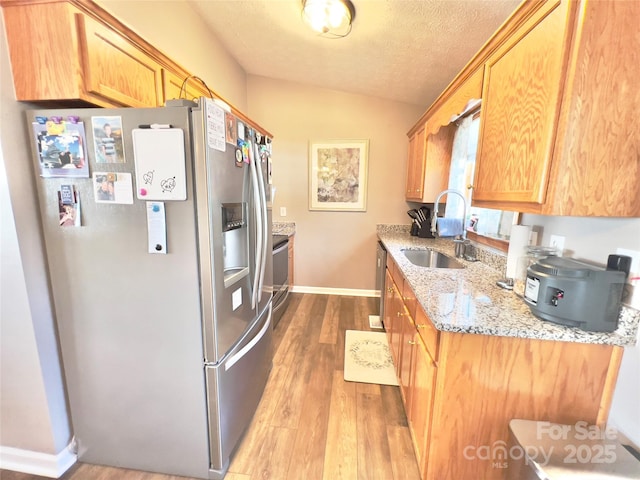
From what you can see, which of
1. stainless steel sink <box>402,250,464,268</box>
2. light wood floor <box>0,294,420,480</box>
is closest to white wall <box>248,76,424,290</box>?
stainless steel sink <box>402,250,464,268</box>

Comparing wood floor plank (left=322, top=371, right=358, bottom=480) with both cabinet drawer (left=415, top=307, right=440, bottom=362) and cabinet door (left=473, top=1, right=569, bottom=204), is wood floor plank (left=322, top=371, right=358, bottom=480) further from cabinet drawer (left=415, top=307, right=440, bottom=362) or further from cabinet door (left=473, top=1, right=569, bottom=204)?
cabinet door (left=473, top=1, right=569, bottom=204)

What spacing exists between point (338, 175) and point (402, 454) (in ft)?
9.79

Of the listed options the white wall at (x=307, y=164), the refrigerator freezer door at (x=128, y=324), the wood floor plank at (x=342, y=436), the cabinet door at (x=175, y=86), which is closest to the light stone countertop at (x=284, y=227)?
the white wall at (x=307, y=164)

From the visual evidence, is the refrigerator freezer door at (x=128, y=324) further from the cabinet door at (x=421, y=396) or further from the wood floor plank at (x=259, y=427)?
the cabinet door at (x=421, y=396)

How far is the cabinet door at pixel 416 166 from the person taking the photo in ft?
9.17

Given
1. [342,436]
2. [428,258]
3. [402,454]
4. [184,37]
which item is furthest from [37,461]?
[184,37]

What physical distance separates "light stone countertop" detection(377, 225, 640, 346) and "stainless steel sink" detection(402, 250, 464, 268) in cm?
45

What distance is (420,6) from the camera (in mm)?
1679

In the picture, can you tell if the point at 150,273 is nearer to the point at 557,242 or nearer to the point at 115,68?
the point at 115,68

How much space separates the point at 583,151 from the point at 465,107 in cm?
97

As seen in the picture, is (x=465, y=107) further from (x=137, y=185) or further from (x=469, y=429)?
(x=137, y=185)

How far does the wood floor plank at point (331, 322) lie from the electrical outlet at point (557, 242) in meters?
1.87

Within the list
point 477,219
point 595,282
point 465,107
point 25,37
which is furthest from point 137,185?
point 477,219

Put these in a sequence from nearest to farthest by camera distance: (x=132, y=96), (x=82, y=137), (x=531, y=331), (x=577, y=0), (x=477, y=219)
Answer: (x=577, y=0)
(x=531, y=331)
(x=82, y=137)
(x=132, y=96)
(x=477, y=219)
